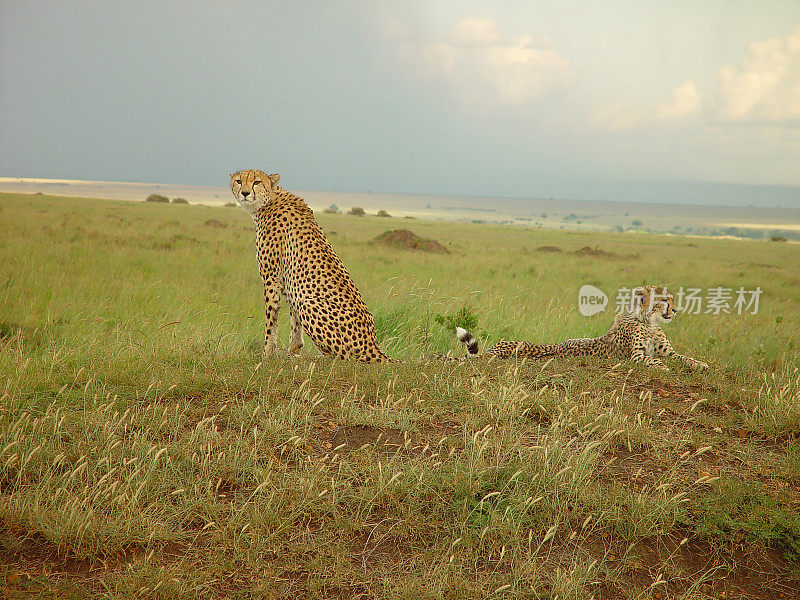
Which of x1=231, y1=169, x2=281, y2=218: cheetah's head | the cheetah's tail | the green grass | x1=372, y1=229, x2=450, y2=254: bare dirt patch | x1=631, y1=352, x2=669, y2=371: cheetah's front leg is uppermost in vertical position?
x1=231, y1=169, x2=281, y2=218: cheetah's head

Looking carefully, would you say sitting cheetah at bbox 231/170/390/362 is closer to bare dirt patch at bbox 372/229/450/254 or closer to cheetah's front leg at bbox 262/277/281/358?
cheetah's front leg at bbox 262/277/281/358

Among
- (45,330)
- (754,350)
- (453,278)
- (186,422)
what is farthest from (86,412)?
(453,278)

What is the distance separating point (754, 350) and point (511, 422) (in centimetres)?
443

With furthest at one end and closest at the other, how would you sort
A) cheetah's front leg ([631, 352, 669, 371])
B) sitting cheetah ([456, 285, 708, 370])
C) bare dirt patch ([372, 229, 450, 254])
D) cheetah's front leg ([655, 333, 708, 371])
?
bare dirt patch ([372, 229, 450, 254]) → sitting cheetah ([456, 285, 708, 370]) → cheetah's front leg ([655, 333, 708, 371]) → cheetah's front leg ([631, 352, 669, 371])

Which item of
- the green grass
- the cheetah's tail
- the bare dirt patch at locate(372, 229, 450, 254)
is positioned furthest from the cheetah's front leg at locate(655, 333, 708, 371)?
the bare dirt patch at locate(372, 229, 450, 254)

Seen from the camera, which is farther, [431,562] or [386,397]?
[386,397]

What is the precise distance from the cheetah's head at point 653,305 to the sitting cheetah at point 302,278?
2609 millimetres

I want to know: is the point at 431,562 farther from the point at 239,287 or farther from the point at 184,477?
the point at 239,287

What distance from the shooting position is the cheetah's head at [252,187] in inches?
238

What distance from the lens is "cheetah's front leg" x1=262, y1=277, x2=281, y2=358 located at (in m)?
5.75

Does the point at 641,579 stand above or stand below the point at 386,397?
below

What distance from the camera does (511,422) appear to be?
13.2ft

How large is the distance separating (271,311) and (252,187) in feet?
4.06

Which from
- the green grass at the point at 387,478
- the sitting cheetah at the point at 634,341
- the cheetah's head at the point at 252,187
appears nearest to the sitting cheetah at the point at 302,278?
the cheetah's head at the point at 252,187
